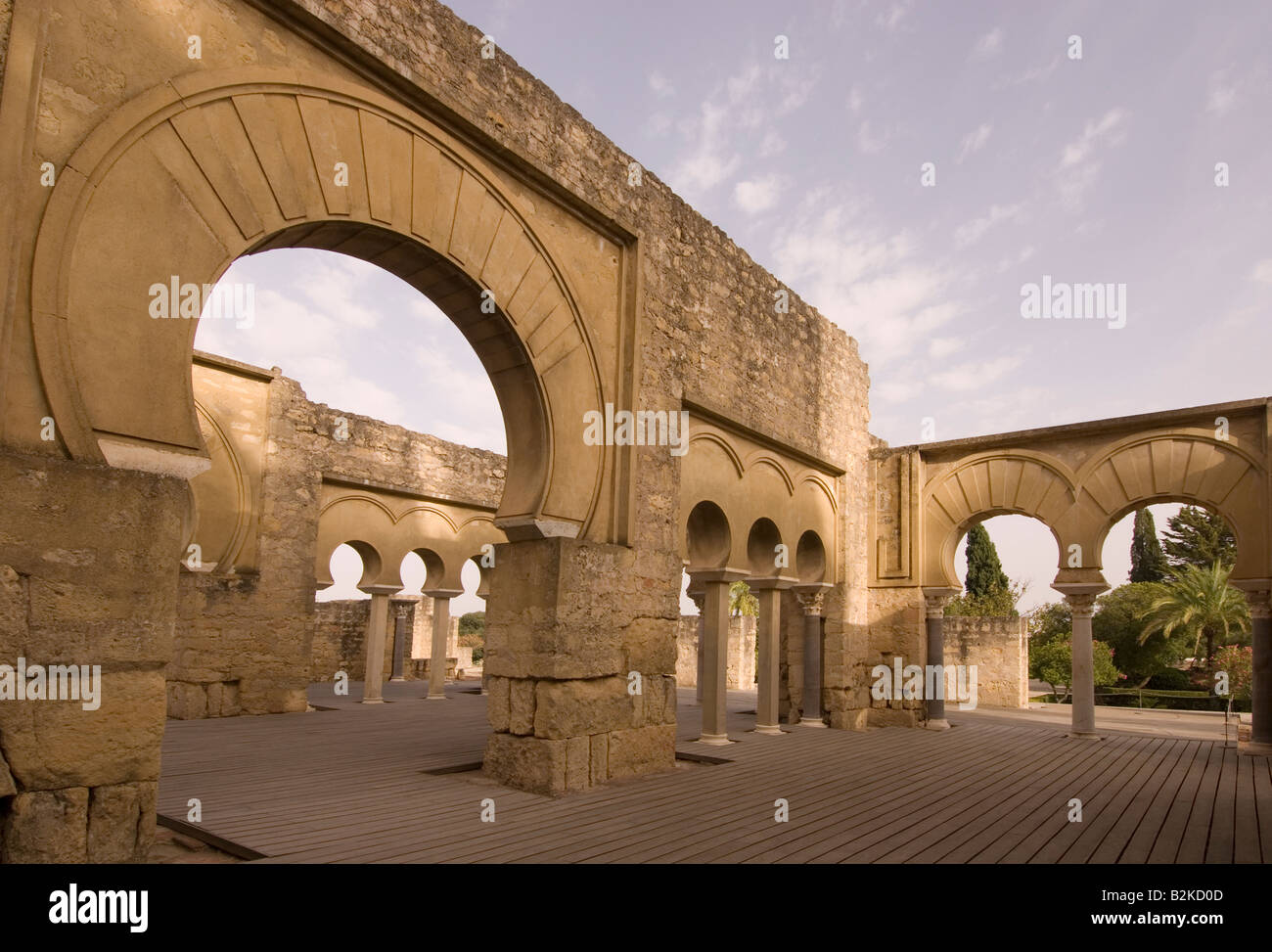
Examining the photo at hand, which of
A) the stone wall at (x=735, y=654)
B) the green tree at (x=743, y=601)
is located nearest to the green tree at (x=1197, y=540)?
the green tree at (x=743, y=601)

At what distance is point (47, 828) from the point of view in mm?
3398

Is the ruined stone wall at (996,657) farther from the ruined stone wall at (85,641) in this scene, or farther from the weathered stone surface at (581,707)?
the ruined stone wall at (85,641)

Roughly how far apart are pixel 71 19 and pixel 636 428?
4.55m

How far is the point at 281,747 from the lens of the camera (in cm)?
799

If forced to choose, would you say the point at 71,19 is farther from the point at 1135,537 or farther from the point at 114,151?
the point at 1135,537

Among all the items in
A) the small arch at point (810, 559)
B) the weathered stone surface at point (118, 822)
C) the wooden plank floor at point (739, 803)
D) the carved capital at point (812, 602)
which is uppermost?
the small arch at point (810, 559)

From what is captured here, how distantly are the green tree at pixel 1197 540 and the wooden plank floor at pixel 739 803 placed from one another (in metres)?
27.6

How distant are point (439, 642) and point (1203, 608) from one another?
19182 millimetres

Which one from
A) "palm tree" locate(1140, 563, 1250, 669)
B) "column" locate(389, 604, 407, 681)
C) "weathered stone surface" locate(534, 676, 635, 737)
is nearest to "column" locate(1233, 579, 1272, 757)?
"weathered stone surface" locate(534, 676, 635, 737)

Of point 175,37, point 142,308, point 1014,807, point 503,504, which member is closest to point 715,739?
point 1014,807

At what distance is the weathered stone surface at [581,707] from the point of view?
19.8 feet

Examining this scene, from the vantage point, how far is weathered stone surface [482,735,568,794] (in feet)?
19.5

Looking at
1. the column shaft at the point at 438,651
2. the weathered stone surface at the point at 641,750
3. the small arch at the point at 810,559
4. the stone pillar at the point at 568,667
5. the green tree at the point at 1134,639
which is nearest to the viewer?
the stone pillar at the point at 568,667

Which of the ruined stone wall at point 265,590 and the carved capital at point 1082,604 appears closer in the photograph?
the ruined stone wall at point 265,590
